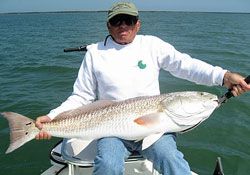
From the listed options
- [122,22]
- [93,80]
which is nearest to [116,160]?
[93,80]

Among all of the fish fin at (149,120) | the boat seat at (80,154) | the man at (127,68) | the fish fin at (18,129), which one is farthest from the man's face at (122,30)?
the fish fin at (18,129)

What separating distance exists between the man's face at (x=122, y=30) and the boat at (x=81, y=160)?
1427 mm

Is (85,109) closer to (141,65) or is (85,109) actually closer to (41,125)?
(41,125)

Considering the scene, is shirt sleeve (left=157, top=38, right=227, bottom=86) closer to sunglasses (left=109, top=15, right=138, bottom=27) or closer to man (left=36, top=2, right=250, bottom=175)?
man (left=36, top=2, right=250, bottom=175)

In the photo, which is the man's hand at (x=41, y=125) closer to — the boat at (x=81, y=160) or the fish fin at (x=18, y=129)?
the fish fin at (x=18, y=129)

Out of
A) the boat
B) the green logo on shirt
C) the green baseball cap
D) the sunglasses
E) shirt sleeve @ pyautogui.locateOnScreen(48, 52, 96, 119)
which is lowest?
the boat

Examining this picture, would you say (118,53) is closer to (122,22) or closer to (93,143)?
(122,22)

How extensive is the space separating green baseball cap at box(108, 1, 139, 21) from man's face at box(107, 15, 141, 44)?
0.26 ft

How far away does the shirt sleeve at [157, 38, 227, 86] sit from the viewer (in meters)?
2.84

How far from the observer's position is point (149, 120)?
2.58 m

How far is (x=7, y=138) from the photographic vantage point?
5.66 m

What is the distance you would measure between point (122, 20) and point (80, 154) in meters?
1.80

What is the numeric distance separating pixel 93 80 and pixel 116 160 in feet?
3.94

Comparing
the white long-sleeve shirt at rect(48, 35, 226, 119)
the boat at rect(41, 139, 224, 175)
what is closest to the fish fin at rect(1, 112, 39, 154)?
the white long-sleeve shirt at rect(48, 35, 226, 119)
